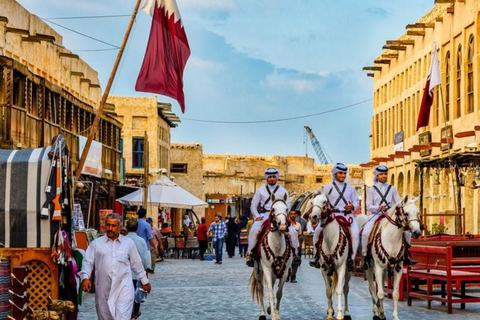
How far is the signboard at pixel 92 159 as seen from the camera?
3503cm

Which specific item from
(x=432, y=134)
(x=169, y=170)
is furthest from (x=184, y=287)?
(x=169, y=170)

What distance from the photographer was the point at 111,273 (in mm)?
11945

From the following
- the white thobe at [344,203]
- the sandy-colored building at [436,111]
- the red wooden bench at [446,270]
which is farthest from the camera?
the sandy-colored building at [436,111]

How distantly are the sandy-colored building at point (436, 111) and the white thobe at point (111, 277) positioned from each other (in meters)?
15.4

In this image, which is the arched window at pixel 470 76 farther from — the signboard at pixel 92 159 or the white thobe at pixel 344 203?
the white thobe at pixel 344 203

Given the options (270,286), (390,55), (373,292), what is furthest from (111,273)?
(390,55)

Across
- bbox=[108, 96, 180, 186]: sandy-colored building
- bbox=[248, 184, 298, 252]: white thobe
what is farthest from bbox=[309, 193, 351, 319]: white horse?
bbox=[108, 96, 180, 186]: sandy-colored building

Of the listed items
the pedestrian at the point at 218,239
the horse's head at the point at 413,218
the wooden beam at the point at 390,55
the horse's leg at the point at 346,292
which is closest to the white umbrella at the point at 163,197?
the pedestrian at the point at 218,239

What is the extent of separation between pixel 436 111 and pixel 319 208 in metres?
32.6

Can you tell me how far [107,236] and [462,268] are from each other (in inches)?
317

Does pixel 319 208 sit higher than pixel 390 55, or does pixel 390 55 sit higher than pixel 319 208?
pixel 390 55

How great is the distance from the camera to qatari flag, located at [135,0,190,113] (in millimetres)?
23109

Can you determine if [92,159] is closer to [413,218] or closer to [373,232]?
[373,232]

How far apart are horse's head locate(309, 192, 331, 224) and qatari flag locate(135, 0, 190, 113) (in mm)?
7188
